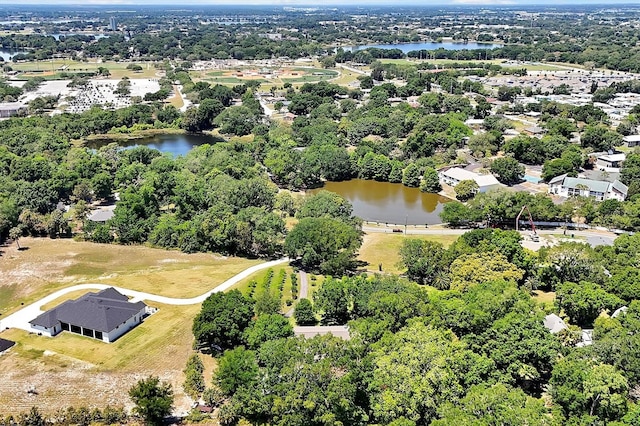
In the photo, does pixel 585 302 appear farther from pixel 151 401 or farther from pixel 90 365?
pixel 90 365

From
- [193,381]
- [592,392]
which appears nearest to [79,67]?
[193,381]

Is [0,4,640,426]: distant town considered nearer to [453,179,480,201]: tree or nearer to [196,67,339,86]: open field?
[453,179,480,201]: tree

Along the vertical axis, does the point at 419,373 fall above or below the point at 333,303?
above

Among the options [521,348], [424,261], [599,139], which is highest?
[599,139]

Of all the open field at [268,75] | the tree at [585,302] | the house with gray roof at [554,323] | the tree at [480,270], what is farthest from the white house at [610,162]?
the open field at [268,75]

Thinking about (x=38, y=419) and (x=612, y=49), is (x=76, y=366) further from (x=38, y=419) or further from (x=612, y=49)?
(x=612, y=49)

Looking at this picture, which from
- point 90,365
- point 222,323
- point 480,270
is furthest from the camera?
point 480,270
